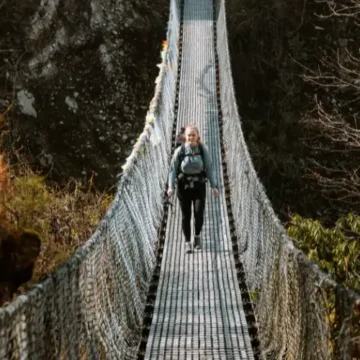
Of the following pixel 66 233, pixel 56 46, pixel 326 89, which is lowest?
pixel 66 233

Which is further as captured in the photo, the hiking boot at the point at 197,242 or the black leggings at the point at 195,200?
the hiking boot at the point at 197,242

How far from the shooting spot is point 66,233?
754 cm

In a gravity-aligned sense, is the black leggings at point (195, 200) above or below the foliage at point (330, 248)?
above

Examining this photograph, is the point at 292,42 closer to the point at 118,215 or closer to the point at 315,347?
the point at 118,215

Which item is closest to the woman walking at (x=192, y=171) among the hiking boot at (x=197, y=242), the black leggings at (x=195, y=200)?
the black leggings at (x=195, y=200)

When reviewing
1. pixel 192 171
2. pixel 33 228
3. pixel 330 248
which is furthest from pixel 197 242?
pixel 330 248

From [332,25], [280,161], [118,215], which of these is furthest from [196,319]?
[332,25]

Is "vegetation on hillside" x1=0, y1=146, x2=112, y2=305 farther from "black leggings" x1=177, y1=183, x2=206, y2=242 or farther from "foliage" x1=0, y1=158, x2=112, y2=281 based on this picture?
"black leggings" x1=177, y1=183, x2=206, y2=242

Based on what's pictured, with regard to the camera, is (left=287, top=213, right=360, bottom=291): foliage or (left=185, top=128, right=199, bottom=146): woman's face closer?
A: (left=185, top=128, right=199, bottom=146): woman's face

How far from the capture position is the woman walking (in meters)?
4.47

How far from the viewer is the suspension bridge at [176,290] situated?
2168 mm

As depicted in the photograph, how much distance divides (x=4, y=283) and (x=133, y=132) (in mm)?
8624

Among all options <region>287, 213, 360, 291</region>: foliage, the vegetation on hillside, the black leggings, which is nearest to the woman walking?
the black leggings

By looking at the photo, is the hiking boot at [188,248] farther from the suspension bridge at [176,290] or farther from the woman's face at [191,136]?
the woman's face at [191,136]
